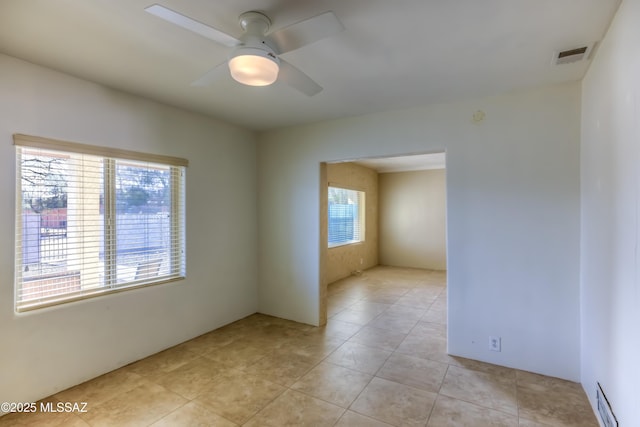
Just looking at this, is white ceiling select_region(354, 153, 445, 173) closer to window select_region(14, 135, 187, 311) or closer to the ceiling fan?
window select_region(14, 135, 187, 311)

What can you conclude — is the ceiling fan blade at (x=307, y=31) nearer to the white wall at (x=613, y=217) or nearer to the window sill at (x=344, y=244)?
the white wall at (x=613, y=217)

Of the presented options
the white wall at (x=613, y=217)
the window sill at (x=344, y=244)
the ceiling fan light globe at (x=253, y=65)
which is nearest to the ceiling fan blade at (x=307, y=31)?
the ceiling fan light globe at (x=253, y=65)

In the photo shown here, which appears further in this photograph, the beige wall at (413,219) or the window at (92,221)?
the beige wall at (413,219)

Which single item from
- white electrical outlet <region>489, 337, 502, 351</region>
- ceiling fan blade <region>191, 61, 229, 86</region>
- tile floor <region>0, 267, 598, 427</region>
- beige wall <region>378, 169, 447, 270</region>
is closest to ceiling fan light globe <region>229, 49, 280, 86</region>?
ceiling fan blade <region>191, 61, 229, 86</region>

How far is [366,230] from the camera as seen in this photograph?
7.40 m

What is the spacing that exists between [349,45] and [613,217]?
1907mm

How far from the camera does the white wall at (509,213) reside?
8.23 feet

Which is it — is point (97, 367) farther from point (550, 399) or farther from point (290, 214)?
point (550, 399)

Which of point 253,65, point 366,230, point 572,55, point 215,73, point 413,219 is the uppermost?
point 572,55

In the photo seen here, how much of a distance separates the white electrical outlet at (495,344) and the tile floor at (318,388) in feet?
0.52

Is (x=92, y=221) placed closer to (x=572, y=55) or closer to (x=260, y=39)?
(x=260, y=39)

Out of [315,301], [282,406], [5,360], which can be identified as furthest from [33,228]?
[315,301]

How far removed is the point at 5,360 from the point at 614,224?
4.06 meters

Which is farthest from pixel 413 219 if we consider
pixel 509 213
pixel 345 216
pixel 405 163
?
pixel 509 213
